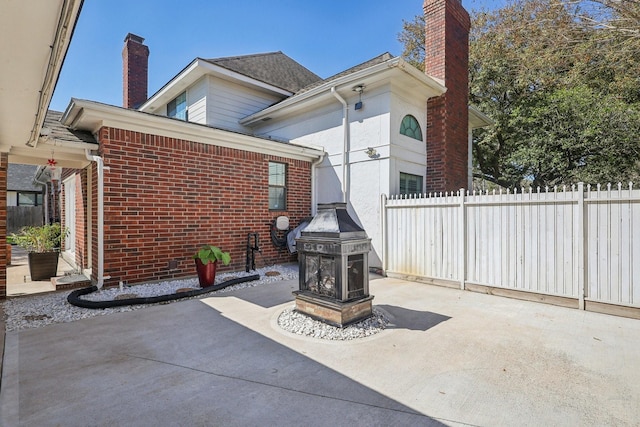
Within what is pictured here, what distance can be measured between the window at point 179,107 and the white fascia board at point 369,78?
10.7 ft

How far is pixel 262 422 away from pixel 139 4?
8.89 m

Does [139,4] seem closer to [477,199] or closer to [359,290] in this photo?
[359,290]

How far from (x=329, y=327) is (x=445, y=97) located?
23.3 feet

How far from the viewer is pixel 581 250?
4.39 metres

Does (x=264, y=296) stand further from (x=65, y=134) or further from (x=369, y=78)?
(x=369, y=78)

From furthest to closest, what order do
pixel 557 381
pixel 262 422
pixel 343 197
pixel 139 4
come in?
pixel 343 197
pixel 139 4
pixel 557 381
pixel 262 422

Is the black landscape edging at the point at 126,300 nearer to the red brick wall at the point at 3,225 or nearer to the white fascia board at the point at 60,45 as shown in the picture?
the red brick wall at the point at 3,225

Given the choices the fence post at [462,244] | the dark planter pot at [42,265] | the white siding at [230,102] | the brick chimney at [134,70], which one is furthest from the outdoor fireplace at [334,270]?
the brick chimney at [134,70]

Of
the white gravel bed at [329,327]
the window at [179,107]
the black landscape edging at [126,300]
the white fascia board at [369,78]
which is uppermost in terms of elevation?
the window at [179,107]

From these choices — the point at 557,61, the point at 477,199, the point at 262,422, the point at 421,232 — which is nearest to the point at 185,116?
the point at 421,232

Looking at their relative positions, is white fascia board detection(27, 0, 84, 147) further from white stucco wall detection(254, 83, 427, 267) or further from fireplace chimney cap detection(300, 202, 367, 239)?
white stucco wall detection(254, 83, 427, 267)

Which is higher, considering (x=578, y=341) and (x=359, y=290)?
(x=359, y=290)

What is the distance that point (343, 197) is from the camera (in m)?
7.83

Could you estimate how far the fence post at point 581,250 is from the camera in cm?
438
